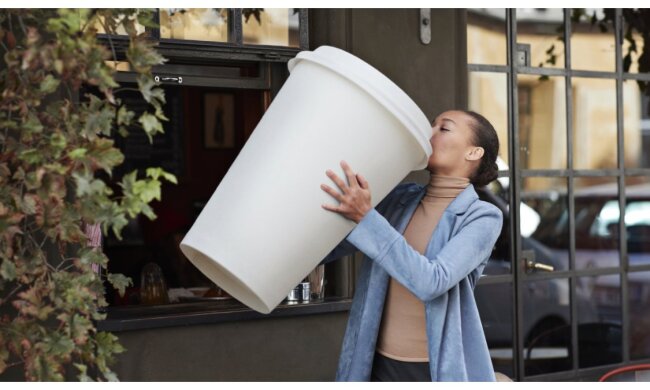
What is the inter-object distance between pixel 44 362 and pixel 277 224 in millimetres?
691

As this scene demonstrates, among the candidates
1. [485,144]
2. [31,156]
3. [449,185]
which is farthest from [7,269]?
[485,144]

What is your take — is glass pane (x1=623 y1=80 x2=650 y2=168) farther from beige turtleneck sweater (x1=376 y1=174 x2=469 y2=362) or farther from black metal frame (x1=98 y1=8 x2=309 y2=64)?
beige turtleneck sweater (x1=376 y1=174 x2=469 y2=362)

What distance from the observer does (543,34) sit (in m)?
5.50

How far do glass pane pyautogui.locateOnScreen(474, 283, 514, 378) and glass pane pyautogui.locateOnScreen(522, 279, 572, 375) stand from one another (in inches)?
9.1

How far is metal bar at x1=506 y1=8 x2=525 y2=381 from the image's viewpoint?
5.20m

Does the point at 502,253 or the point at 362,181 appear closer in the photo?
the point at 362,181

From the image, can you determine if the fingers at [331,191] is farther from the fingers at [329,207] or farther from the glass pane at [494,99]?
the glass pane at [494,99]

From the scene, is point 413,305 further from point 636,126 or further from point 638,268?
point 636,126

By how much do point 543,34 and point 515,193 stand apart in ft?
3.23

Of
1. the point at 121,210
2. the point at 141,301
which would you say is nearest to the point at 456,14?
the point at 141,301

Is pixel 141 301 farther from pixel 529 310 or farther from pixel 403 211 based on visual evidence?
pixel 529 310

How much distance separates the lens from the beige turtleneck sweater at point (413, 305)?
284 centimetres

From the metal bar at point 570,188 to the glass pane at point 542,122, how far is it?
0.03 meters

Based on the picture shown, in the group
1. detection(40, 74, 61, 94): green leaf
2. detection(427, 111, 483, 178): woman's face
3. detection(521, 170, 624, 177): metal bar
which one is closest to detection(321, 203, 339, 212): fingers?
detection(427, 111, 483, 178): woman's face
